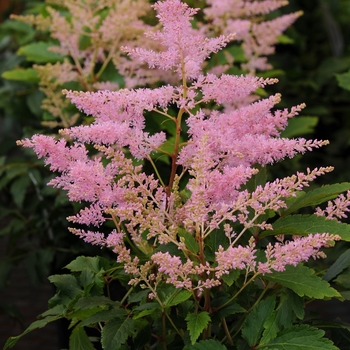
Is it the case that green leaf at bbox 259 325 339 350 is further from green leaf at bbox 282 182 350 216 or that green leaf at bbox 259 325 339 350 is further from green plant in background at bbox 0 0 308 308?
green plant in background at bbox 0 0 308 308

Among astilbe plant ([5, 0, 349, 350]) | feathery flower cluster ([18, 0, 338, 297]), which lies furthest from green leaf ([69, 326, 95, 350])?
feathery flower cluster ([18, 0, 338, 297])

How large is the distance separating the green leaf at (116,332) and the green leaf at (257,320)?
14cm

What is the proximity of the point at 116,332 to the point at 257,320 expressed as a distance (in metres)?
0.17

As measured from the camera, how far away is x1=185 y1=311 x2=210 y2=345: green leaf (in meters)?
0.76

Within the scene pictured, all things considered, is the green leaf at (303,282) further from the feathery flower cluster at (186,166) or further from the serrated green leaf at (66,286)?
the serrated green leaf at (66,286)

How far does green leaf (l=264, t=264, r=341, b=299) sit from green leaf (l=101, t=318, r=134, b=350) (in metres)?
0.17

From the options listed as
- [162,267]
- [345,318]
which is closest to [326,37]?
[345,318]

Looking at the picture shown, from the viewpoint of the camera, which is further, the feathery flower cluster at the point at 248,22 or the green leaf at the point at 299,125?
the green leaf at the point at 299,125

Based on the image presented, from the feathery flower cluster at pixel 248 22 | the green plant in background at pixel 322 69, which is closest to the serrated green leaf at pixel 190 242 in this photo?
the feathery flower cluster at pixel 248 22

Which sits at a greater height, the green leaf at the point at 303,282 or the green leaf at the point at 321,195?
the green leaf at the point at 321,195

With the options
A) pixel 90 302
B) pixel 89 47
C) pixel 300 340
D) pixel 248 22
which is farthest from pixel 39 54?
pixel 300 340

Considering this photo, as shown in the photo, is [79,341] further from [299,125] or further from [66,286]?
[299,125]

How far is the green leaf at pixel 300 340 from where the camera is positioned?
2.51 ft

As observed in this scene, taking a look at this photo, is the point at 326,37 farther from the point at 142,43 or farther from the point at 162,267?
the point at 162,267
